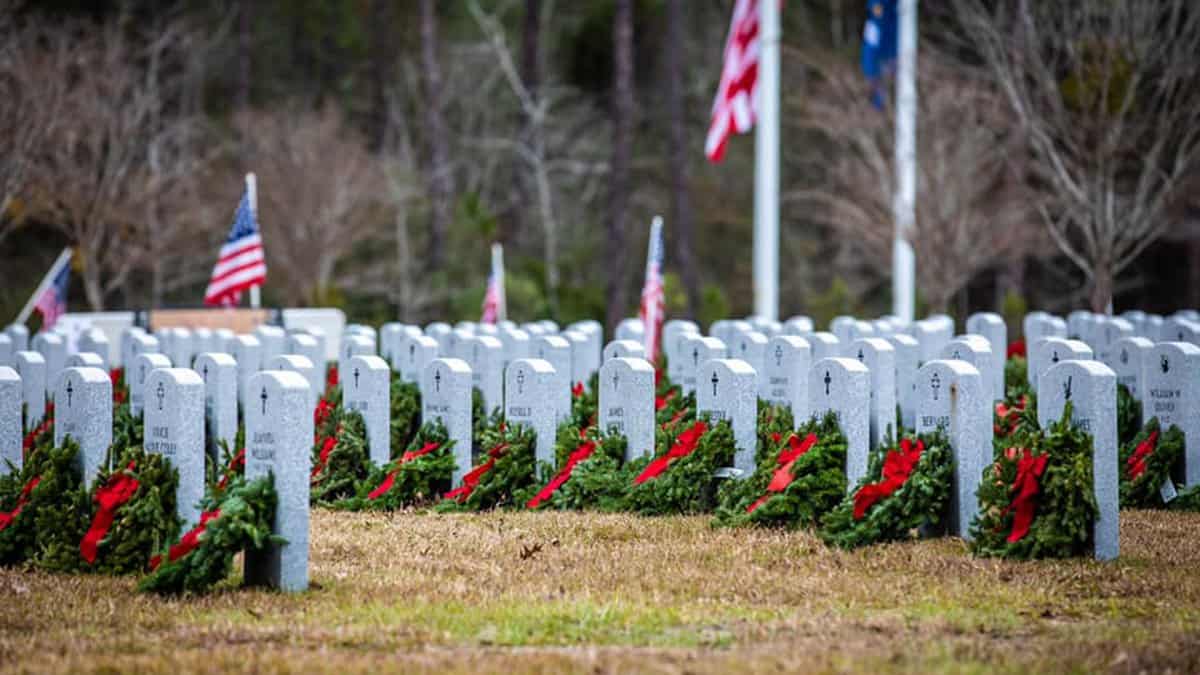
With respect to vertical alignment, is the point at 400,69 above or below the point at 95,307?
above

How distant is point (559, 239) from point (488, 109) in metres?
3.87

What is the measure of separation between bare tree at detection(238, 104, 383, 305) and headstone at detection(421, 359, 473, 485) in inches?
885

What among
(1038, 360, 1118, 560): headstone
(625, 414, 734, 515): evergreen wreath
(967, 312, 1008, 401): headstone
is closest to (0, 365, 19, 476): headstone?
(625, 414, 734, 515): evergreen wreath

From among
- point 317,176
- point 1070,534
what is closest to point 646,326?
point 1070,534

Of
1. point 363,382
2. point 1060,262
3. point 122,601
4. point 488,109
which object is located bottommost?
point 122,601

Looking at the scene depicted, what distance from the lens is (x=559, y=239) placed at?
46.4 m

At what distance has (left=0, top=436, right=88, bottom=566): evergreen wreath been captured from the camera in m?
10.1

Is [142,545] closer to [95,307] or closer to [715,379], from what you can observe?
[715,379]

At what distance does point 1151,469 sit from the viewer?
42.0 feet

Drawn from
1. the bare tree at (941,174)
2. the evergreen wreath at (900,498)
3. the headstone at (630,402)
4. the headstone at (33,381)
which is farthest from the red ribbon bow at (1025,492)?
the bare tree at (941,174)

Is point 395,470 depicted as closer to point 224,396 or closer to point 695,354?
point 224,396

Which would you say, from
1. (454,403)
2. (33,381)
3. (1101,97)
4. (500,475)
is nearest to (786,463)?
(500,475)

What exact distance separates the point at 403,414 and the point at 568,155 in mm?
31554

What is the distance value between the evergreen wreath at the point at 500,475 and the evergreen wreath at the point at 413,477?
0.60 ft
